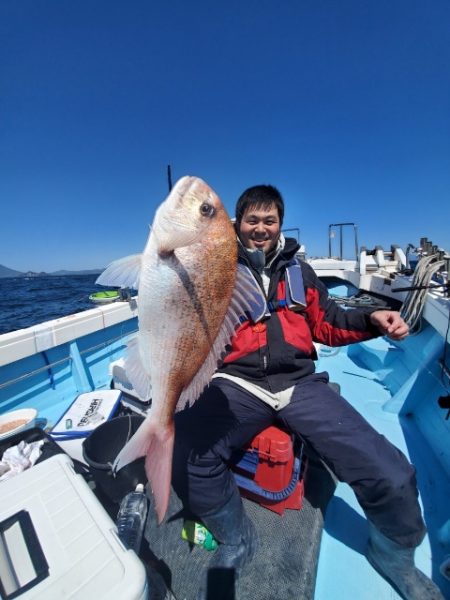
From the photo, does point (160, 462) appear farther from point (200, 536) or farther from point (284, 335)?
point (284, 335)

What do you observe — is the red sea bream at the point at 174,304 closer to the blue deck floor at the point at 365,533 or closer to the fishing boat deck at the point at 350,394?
the fishing boat deck at the point at 350,394

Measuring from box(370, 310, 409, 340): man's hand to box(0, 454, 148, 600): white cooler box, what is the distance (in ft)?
6.39

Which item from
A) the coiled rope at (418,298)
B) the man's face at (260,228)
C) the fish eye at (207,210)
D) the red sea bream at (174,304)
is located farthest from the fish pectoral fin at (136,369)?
the coiled rope at (418,298)

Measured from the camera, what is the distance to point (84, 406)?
283 centimetres

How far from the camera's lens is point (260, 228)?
2.37 metres

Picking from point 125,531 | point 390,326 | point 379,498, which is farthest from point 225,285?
point 125,531

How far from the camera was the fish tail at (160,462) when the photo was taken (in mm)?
1390

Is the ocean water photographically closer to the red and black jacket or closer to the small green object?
the red and black jacket

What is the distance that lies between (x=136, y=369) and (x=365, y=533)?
2.23m

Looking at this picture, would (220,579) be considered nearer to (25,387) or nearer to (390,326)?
(390,326)

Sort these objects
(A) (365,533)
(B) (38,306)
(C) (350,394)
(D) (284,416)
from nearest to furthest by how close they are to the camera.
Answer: (D) (284,416) → (A) (365,533) → (C) (350,394) → (B) (38,306)

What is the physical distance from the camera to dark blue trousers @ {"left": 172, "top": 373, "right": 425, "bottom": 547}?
5.63 feet

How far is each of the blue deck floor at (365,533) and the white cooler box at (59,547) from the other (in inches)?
61.1

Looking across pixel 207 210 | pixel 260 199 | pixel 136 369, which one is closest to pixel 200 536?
pixel 136 369
